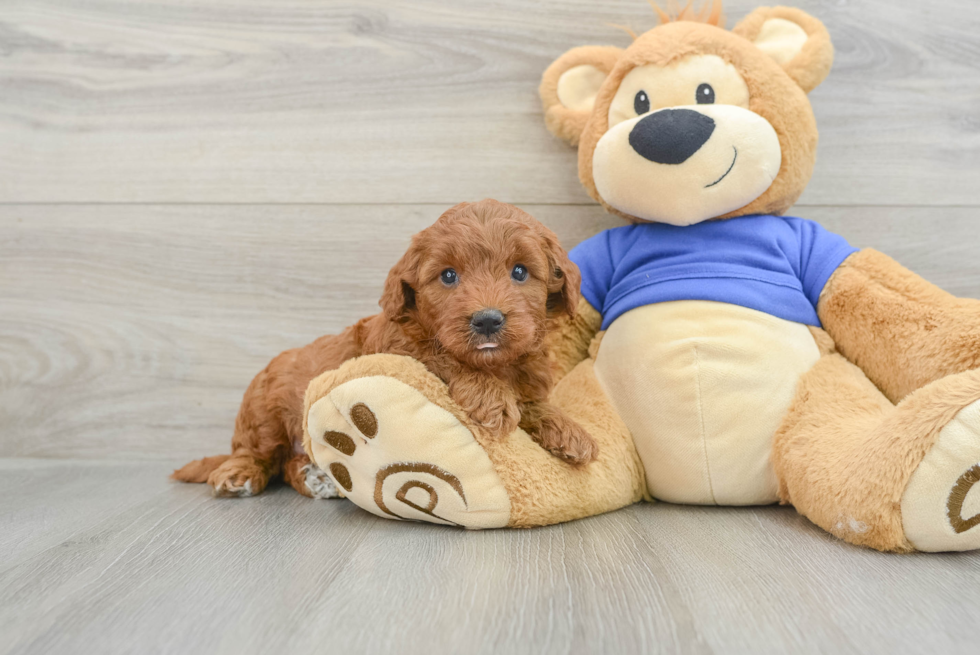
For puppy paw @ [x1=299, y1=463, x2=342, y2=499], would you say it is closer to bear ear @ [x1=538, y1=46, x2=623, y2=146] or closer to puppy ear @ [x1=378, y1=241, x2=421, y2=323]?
puppy ear @ [x1=378, y1=241, x2=421, y2=323]

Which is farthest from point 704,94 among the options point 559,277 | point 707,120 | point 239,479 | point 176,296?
point 176,296

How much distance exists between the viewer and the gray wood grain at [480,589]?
0.69 meters

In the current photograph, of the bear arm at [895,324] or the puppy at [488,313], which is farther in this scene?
the bear arm at [895,324]

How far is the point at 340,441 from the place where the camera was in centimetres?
100

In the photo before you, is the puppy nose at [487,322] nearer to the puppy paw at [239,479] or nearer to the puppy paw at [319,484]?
the puppy paw at [319,484]

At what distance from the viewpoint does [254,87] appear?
154cm

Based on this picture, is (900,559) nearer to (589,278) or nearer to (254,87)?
(589,278)

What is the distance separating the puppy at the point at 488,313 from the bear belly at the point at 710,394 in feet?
0.54

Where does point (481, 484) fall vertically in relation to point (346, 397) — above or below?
below

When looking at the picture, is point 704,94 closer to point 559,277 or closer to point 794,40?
point 794,40

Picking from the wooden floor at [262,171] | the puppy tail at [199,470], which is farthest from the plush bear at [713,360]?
the puppy tail at [199,470]

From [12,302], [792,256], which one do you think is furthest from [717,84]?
[12,302]

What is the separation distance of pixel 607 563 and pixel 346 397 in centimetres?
42

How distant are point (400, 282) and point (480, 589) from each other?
44cm
